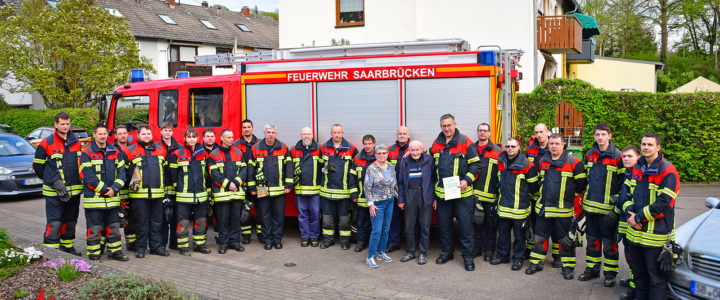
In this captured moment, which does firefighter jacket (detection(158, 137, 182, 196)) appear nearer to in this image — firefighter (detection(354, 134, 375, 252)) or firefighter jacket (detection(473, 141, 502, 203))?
firefighter (detection(354, 134, 375, 252))

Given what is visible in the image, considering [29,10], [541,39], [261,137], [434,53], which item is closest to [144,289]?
[261,137]

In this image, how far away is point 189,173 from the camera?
7172mm

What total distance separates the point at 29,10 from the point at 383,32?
Answer: 16.1 metres

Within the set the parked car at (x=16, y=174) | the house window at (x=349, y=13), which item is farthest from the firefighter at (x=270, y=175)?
the house window at (x=349, y=13)

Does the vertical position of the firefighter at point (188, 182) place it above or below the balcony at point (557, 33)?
below

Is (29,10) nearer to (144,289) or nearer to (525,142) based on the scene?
(525,142)

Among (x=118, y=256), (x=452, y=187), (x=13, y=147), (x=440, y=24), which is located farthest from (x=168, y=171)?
(x=440, y=24)

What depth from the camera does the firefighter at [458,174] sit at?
6.77 metres

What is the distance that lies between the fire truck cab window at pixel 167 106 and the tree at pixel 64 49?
55.5 feet

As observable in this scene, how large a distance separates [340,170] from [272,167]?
942mm

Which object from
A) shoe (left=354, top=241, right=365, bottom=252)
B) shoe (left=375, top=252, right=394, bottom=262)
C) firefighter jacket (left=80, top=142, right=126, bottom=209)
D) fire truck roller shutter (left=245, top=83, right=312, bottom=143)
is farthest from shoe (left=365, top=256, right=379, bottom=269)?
firefighter jacket (left=80, top=142, right=126, bottom=209)

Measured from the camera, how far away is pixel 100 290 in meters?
4.70

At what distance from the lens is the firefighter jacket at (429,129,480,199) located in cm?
678

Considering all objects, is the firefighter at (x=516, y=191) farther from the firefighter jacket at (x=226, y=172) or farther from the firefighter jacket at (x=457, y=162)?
the firefighter jacket at (x=226, y=172)
